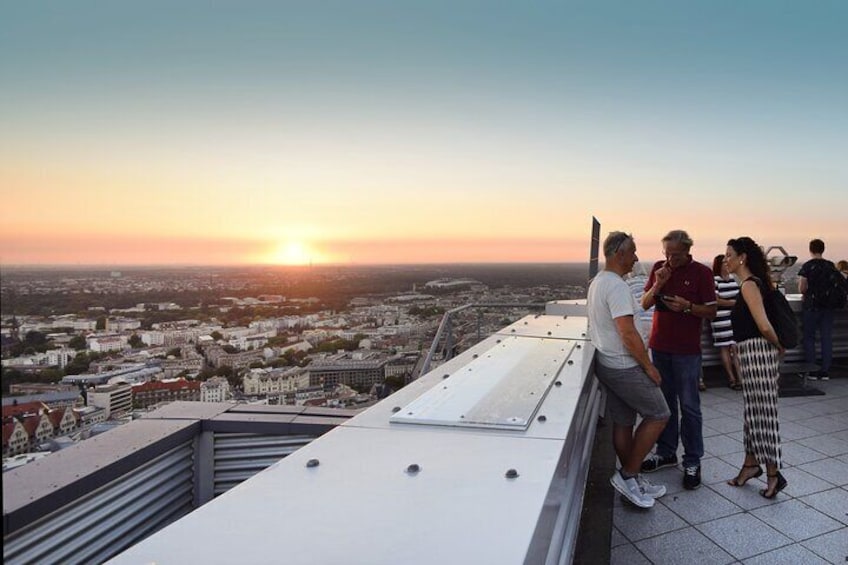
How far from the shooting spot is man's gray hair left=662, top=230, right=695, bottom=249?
3.37 m

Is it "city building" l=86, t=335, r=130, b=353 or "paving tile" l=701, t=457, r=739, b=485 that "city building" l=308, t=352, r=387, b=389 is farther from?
"paving tile" l=701, t=457, r=739, b=485

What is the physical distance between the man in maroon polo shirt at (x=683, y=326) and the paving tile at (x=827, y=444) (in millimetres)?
1508

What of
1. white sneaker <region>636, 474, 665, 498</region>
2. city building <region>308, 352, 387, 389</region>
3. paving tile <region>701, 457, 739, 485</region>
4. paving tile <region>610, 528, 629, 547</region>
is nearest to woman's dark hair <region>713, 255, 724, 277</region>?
paving tile <region>701, 457, 739, 485</region>

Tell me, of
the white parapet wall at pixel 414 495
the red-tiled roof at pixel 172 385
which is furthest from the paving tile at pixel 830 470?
the red-tiled roof at pixel 172 385

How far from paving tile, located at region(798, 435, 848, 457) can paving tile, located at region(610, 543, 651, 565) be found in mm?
2490

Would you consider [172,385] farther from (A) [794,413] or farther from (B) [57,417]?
(A) [794,413]

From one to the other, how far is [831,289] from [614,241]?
202 inches

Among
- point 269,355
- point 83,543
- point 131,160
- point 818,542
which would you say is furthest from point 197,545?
point 818,542

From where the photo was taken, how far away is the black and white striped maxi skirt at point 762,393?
3.36m

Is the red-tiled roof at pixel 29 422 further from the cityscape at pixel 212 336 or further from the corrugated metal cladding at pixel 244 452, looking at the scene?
the corrugated metal cladding at pixel 244 452

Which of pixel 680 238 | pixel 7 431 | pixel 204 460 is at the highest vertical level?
pixel 680 238

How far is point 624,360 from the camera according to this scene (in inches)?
116

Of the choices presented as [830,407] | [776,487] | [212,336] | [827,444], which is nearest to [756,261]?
[776,487]

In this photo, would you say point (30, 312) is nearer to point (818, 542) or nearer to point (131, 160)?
point (131, 160)
